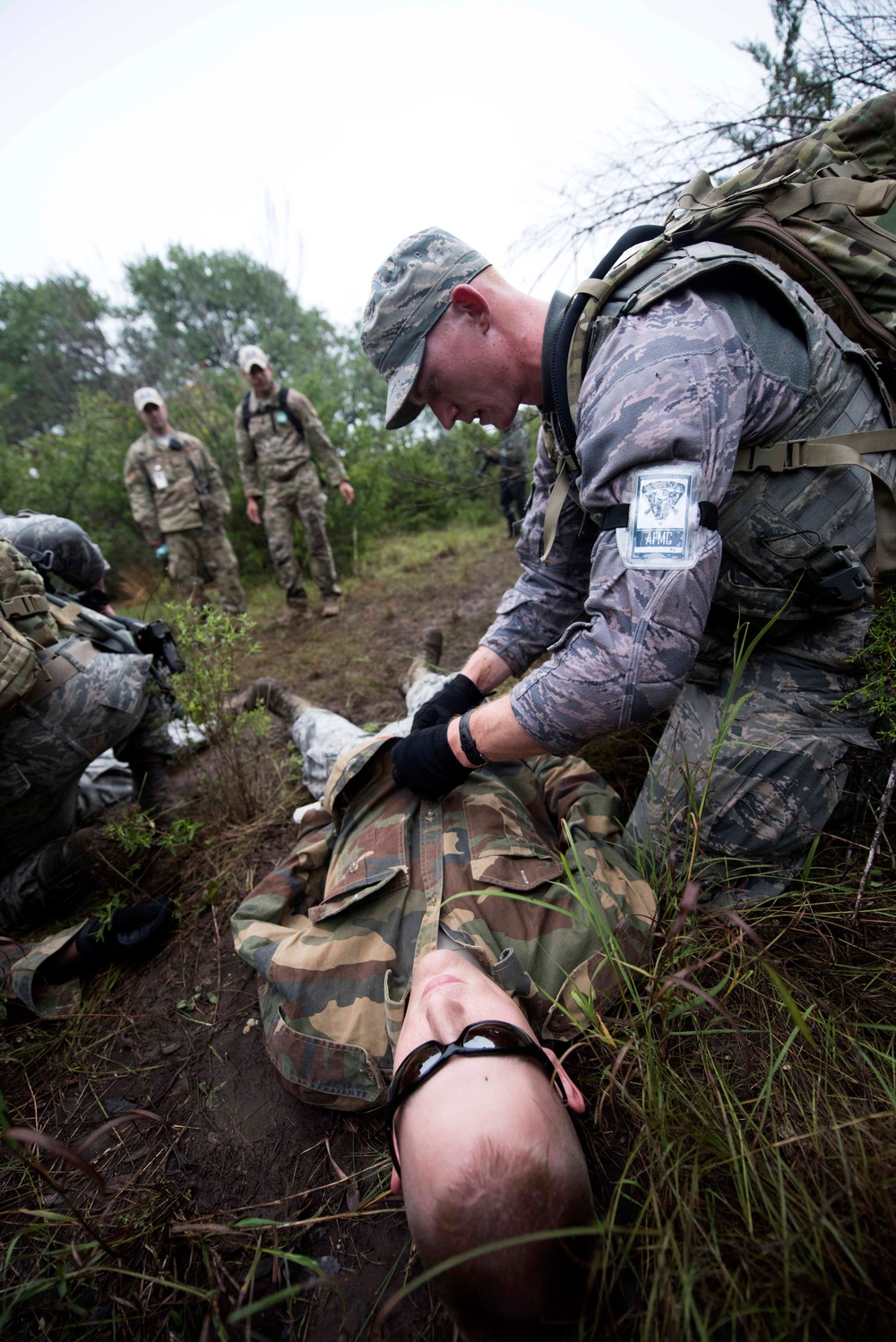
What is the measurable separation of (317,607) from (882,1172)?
20.3 ft

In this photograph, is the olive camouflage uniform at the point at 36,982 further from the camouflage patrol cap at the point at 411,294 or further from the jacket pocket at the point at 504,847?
the camouflage patrol cap at the point at 411,294

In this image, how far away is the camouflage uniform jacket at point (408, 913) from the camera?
4.75 ft

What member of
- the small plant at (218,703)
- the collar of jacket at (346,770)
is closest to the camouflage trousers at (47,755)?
the small plant at (218,703)

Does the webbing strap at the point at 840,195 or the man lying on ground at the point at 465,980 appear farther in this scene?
the webbing strap at the point at 840,195

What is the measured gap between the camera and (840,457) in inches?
55.9

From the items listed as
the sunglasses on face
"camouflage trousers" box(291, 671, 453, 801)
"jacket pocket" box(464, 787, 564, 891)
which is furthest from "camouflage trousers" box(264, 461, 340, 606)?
the sunglasses on face

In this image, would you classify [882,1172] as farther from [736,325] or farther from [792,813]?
[736,325]

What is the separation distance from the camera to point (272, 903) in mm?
1859

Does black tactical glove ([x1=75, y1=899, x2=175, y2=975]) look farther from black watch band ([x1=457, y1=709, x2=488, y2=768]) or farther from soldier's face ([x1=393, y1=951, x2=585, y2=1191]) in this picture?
black watch band ([x1=457, y1=709, x2=488, y2=768])

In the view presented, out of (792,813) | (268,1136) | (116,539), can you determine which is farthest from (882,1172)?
(116,539)

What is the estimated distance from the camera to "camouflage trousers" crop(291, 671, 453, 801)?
2.58m

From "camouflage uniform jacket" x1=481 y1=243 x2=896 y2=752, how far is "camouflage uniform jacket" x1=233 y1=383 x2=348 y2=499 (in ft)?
17.6

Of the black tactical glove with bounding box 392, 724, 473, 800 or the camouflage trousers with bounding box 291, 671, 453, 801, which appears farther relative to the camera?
the camouflage trousers with bounding box 291, 671, 453, 801

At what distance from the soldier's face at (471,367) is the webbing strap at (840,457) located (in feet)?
2.35
